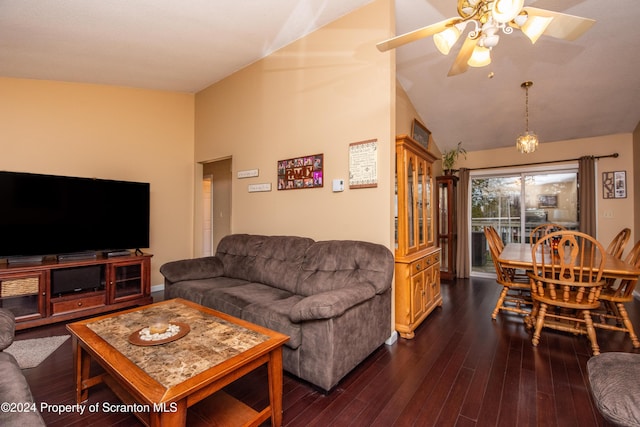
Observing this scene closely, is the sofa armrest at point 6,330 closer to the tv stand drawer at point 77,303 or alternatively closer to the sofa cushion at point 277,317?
the sofa cushion at point 277,317

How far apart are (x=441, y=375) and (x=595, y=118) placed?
4392 mm

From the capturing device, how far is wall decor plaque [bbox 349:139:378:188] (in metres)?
2.64

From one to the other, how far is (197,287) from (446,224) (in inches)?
166

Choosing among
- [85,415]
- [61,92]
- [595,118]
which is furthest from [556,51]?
[61,92]

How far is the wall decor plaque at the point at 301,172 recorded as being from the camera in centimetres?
306

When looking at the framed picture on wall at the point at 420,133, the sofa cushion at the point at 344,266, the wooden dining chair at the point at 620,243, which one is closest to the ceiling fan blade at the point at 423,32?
the sofa cushion at the point at 344,266

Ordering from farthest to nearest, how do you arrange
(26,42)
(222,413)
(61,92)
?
(61,92), (26,42), (222,413)

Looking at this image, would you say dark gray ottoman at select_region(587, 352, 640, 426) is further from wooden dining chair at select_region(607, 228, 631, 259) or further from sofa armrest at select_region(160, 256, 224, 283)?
sofa armrest at select_region(160, 256, 224, 283)

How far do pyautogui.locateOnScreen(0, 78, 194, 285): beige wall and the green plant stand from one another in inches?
177

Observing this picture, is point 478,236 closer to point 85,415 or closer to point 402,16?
point 402,16

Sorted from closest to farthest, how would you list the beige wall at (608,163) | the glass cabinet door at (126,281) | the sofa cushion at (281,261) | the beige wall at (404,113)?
1. the sofa cushion at (281,261)
2. the glass cabinet door at (126,281)
3. the beige wall at (404,113)
4. the beige wall at (608,163)

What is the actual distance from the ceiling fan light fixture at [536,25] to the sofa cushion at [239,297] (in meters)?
2.58

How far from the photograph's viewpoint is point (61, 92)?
3.42 meters

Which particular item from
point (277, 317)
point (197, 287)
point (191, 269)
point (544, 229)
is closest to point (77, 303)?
point (191, 269)
